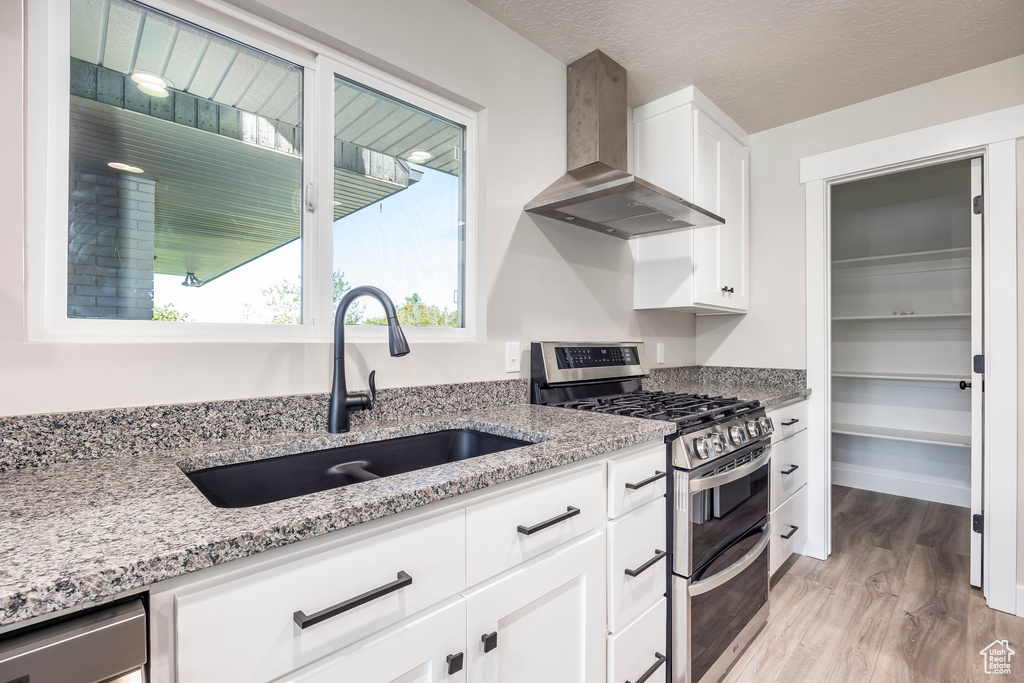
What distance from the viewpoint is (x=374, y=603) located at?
782 mm

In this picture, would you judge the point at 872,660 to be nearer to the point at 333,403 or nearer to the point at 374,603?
the point at 374,603

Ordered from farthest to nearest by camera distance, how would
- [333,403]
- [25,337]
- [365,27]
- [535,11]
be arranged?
[535,11], [365,27], [333,403], [25,337]

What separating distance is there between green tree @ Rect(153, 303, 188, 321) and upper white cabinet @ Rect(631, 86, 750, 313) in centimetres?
204

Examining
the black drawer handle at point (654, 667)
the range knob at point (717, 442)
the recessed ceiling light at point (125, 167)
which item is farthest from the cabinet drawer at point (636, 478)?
the recessed ceiling light at point (125, 167)

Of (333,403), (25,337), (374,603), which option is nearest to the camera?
(374,603)

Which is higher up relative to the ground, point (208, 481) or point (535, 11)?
point (535, 11)

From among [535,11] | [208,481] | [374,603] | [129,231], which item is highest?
[535,11]

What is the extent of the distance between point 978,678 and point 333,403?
2.34 m

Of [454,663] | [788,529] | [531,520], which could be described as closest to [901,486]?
[788,529]

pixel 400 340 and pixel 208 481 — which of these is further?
pixel 400 340

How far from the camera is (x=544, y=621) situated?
109 cm

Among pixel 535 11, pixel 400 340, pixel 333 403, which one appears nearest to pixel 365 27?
pixel 535 11

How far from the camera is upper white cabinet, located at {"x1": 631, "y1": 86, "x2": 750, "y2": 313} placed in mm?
2346

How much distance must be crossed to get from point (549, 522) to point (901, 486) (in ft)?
12.5
